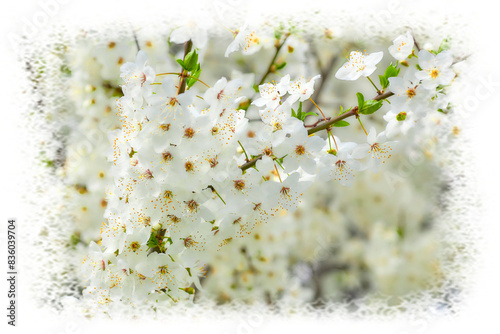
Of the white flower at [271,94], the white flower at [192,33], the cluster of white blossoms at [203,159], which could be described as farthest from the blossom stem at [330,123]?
the white flower at [192,33]

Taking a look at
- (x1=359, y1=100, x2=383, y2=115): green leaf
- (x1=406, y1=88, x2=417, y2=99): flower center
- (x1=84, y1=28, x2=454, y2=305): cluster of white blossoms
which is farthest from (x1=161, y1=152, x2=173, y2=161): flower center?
(x1=406, y1=88, x2=417, y2=99): flower center

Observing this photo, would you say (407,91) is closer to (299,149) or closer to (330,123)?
(330,123)

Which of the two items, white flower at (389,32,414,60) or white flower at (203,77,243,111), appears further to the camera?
white flower at (389,32,414,60)

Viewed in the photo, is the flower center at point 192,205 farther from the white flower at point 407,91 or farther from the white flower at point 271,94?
the white flower at point 407,91

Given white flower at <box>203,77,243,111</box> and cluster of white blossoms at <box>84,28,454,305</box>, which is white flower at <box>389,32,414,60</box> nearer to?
cluster of white blossoms at <box>84,28,454,305</box>

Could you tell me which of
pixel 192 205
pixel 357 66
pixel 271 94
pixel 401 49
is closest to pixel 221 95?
pixel 271 94
